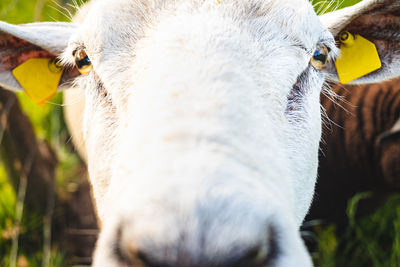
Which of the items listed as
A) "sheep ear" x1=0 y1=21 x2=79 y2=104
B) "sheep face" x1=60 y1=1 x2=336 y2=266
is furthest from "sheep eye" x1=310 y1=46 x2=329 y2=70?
"sheep ear" x1=0 y1=21 x2=79 y2=104

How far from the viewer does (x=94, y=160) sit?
192 cm

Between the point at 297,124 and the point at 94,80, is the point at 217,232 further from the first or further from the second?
the point at 94,80

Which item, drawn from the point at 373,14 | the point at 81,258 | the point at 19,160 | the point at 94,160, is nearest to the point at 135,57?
the point at 94,160

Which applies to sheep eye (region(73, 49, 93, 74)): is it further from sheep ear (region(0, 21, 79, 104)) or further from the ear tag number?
the ear tag number

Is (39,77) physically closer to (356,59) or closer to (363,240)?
(356,59)

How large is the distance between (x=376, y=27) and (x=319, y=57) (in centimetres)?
66

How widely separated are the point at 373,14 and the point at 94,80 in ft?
5.33

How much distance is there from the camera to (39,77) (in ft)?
8.16

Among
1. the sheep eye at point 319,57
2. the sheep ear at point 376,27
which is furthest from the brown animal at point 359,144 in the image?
the sheep eye at point 319,57

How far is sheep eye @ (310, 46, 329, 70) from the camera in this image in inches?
76.9

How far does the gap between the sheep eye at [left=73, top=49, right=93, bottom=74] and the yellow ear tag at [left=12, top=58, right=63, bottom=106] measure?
1.77 ft

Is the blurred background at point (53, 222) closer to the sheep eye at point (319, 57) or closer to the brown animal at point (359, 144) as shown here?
the brown animal at point (359, 144)

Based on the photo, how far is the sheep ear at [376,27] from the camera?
6.95ft

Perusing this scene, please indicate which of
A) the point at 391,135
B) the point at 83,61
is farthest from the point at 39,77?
the point at 391,135
